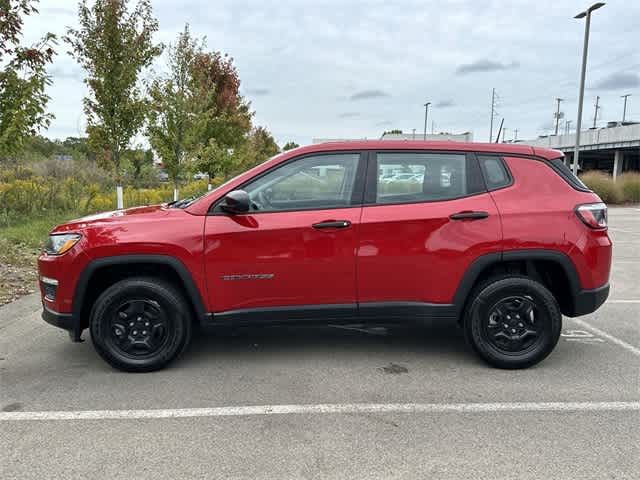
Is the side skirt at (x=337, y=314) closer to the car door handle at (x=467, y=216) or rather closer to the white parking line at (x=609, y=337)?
the car door handle at (x=467, y=216)

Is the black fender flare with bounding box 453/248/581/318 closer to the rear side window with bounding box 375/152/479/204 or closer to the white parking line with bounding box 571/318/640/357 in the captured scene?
the rear side window with bounding box 375/152/479/204

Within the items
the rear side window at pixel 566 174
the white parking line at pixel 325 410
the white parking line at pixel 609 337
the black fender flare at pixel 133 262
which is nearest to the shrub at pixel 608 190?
the white parking line at pixel 609 337

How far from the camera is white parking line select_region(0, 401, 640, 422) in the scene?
3086 mm

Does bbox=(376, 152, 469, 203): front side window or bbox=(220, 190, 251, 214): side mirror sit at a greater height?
bbox=(376, 152, 469, 203): front side window

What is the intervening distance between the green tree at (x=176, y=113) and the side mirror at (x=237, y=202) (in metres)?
10.5

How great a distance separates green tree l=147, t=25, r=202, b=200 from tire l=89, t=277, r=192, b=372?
1040cm

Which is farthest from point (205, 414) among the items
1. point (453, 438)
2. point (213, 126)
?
point (213, 126)

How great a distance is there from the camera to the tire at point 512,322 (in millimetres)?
3752

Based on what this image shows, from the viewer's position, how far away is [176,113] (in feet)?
45.2

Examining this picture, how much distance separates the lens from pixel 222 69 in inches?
799

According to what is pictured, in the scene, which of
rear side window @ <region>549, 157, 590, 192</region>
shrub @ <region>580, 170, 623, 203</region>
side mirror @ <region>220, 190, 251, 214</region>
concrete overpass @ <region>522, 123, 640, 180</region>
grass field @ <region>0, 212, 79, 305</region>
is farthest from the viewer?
concrete overpass @ <region>522, 123, 640, 180</region>

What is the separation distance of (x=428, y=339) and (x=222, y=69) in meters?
18.5

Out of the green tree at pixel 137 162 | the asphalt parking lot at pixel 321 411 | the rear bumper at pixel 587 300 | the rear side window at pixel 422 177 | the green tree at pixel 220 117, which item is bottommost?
the asphalt parking lot at pixel 321 411

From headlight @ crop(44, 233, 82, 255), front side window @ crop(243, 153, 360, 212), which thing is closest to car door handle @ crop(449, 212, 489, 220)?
front side window @ crop(243, 153, 360, 212)
